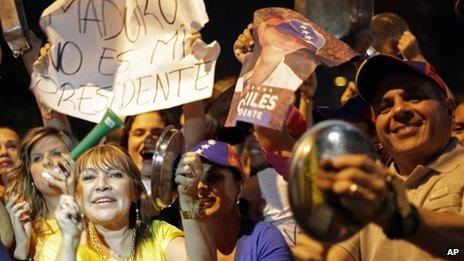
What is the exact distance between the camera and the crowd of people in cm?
287

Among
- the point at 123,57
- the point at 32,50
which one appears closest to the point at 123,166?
the point at 123,57

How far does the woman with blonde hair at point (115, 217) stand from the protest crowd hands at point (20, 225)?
42 centimetres

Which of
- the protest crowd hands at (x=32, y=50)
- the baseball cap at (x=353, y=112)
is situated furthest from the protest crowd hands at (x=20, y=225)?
the baseball cap at (x=353, y=112)

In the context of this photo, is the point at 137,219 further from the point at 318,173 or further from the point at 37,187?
the point at 318,173

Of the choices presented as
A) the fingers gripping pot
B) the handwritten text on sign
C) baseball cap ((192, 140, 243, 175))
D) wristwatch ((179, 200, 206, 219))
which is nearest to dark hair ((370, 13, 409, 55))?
the handwritten text on sign

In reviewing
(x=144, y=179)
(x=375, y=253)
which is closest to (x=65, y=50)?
(x=144, y=179)

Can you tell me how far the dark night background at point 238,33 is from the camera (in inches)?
275

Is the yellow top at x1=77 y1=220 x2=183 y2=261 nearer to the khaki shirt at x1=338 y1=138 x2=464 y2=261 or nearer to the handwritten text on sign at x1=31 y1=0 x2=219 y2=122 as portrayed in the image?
the handwritten text on sign at x1=31 y1=0 x2=219 y2=122

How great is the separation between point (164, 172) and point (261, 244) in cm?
63

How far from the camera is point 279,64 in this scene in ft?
14.4

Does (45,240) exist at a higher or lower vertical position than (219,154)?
lower

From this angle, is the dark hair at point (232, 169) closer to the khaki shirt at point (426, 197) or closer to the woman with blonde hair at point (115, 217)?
the woman with blonde hair at point (115, 217)

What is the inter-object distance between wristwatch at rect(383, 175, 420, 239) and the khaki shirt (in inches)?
27.1

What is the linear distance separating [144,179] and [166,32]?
735mm
